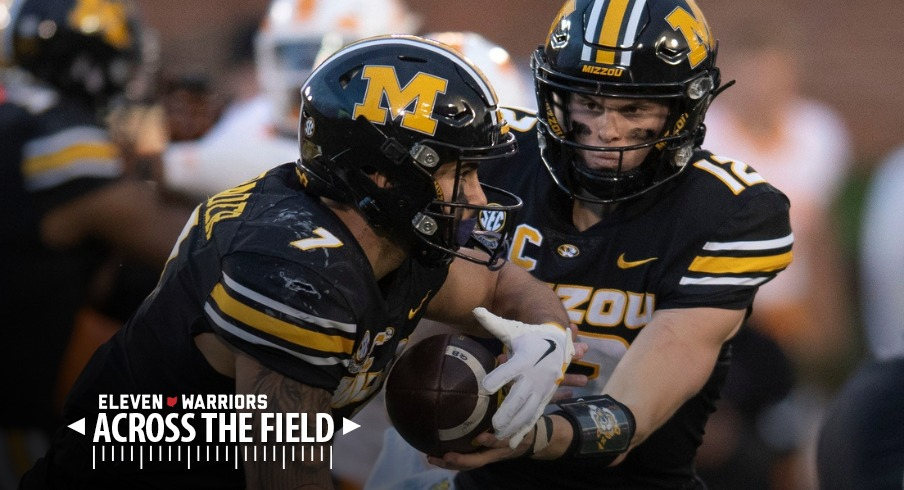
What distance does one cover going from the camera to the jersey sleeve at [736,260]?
3.21m

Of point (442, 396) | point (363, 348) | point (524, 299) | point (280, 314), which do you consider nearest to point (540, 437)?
point (442, 396)

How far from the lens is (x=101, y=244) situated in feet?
14.5

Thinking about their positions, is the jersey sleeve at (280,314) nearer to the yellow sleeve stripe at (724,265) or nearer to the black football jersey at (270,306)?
the black football jersey at (270,306)

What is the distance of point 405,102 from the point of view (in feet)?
8.93

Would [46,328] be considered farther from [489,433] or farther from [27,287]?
[489,433]

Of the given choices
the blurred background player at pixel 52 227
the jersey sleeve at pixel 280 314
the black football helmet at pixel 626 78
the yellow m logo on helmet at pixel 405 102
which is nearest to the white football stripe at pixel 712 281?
the black football helmet at pixel 626 78

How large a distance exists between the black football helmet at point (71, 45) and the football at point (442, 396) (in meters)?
2.51

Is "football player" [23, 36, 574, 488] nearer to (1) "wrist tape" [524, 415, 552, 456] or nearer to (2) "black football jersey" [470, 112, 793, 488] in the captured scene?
(1) "wrist tape" [524, 415, 552, 456]

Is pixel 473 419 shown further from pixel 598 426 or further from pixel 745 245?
pixel 745 245

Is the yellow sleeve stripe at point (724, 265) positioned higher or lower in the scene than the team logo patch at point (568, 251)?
higher

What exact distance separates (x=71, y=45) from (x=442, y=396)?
277 cm

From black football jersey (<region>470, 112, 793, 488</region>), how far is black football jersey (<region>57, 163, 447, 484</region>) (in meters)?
0.45

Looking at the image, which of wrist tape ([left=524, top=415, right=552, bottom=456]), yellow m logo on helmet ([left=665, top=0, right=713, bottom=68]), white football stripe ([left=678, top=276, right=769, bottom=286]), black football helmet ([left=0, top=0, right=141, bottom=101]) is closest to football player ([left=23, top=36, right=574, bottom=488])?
wrist tape ([left=524, top=415, right=552, bottom=456])

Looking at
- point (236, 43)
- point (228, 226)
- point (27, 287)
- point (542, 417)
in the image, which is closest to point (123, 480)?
point (228, 226)
